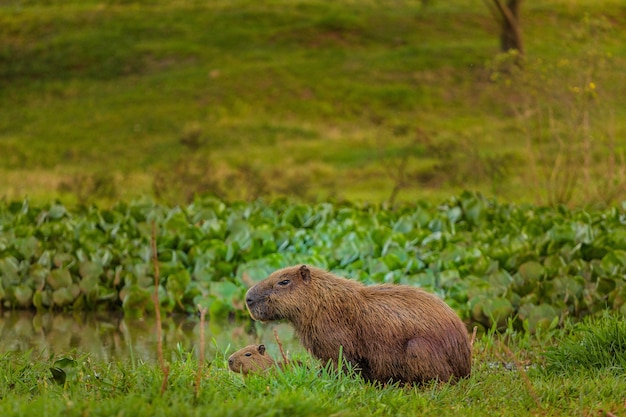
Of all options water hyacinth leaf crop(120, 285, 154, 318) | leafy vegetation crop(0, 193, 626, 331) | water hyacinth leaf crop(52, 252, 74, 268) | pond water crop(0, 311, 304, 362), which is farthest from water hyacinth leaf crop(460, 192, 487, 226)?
water hyacinth leaf crop(52, 252, 74, 268)

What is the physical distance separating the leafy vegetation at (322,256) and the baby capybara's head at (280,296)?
282cm

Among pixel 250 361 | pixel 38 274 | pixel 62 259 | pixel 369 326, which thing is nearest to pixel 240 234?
pixel 62 259

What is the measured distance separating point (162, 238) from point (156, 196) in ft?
20.2

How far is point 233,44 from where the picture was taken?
135 feet

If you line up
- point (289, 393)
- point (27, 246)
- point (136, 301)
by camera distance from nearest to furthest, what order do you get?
point (289, 393), point (136, 301), point (27, 246)

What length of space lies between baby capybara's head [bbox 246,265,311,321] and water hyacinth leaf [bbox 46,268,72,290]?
4648 mm

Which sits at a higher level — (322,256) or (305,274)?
(305,274)

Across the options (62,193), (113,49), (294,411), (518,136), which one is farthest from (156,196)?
(113,49)

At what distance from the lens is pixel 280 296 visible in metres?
5.86

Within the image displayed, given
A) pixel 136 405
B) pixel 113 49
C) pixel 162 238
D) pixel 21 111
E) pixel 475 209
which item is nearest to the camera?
pixel 136 405

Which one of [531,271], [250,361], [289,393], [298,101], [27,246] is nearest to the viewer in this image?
[289,393]

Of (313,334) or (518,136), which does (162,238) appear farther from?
(518,136)

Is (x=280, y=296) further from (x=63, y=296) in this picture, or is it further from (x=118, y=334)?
(x=63, y=296)

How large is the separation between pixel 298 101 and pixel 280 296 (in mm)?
28480
